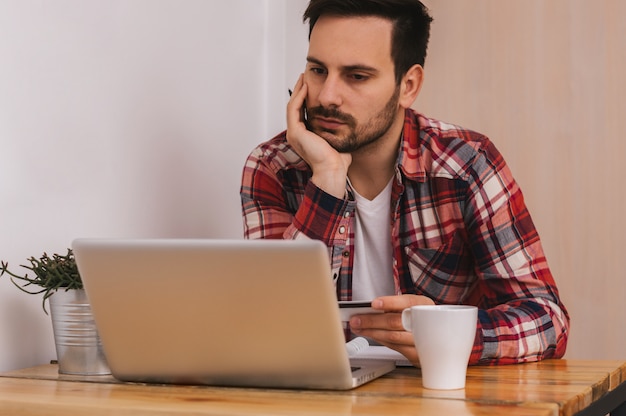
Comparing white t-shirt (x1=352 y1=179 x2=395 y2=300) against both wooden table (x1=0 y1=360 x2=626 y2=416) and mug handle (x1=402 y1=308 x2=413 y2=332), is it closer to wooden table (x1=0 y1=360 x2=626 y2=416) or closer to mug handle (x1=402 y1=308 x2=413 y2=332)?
wooden table (x1=0 y1=360 x2=626 y2=416)

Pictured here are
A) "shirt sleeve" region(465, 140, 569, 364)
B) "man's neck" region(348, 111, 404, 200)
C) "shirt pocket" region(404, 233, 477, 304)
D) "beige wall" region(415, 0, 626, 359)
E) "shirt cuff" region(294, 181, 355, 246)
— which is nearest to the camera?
"shirt sleeve" region(465, 140, 569, 364)

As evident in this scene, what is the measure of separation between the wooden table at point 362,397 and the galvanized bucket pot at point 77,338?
30 mm

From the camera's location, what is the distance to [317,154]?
1.58 metres

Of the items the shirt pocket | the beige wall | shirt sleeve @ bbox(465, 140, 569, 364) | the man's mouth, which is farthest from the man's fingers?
the beige wall

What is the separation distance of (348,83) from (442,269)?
1.36ft

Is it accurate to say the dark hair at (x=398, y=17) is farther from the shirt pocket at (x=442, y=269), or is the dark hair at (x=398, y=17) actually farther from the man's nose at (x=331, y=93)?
the shirt pocket at (x=442, y=269)

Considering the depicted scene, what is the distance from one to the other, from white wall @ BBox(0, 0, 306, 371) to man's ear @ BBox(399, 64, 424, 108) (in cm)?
45

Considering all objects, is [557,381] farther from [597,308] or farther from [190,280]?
[597,308]

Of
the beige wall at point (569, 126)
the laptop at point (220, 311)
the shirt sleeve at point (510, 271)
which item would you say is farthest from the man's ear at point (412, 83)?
the laptop at point (220, 311)

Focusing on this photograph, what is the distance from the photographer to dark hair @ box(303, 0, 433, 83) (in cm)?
168

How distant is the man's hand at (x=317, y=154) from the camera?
1.55 metres

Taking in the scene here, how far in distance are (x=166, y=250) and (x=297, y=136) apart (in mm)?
693

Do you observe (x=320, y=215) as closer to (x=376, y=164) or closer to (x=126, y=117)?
(x=376, y=164)

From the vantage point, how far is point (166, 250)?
0.97 meters
